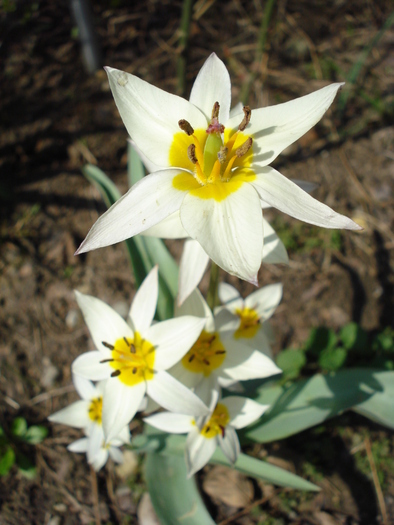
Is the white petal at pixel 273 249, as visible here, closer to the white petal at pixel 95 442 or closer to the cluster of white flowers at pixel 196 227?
the cluster of white flowers at pixel 196 227

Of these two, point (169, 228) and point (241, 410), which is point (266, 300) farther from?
point (169, 228)

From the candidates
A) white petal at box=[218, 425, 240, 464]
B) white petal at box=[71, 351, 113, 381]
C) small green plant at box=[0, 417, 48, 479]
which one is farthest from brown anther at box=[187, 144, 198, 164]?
small green plant at box=[0, 417, 48, 479]

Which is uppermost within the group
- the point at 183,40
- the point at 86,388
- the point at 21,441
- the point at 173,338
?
the point at 183,40

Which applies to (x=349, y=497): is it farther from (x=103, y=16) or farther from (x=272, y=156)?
(x=103, y=16)

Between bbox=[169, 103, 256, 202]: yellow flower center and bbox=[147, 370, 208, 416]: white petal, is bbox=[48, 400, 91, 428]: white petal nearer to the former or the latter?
bbox=[147, 370, 208, 416]: white petal

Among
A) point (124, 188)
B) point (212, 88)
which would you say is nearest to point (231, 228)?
point (212, 88)

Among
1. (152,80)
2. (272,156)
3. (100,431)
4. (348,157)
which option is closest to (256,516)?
(100,431)

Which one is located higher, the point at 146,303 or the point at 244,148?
the point at 244,148
